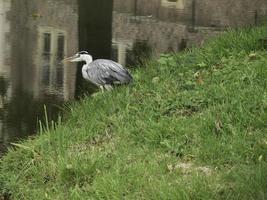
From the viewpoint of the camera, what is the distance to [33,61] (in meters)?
13.0

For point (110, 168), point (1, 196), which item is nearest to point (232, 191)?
point (110, 168)

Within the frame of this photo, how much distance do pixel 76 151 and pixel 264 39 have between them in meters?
3.81

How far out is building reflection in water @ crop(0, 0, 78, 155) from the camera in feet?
32.8

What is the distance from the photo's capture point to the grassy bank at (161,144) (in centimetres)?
536

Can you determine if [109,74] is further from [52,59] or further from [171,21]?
[171,21]

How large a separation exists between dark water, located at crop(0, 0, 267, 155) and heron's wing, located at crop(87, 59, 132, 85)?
3.83 feet

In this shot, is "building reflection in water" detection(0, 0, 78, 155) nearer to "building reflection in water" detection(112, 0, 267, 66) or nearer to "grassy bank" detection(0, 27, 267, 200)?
"building reflection in water" detection(112, 0, 267, 66)

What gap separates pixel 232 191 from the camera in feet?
16.1

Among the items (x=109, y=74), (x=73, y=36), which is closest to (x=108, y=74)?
(x=109, y=74)

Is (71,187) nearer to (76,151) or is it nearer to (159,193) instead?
(76,151)

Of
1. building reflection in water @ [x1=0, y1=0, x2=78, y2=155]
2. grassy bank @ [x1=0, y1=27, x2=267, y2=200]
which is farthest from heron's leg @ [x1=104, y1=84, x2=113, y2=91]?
building reflection in water @ [x1=0, y1=0, x2=78, y2=155]

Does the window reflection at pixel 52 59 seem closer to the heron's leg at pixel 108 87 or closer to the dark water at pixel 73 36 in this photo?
the dark water at pixel 73 36

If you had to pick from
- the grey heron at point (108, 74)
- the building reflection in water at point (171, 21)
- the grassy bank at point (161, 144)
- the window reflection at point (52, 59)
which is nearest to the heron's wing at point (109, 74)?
the grey heron at point (108, 74)

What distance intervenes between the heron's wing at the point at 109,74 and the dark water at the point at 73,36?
3.83ft
